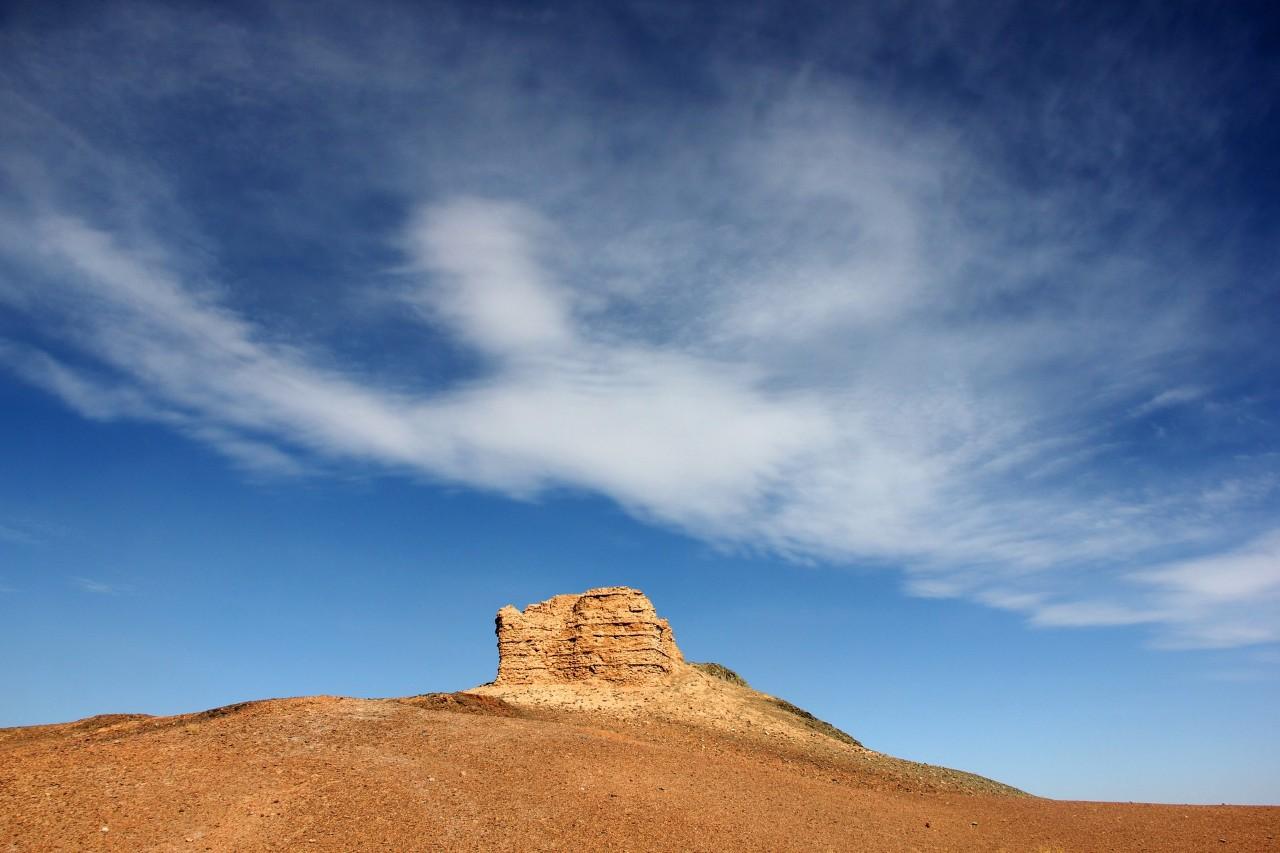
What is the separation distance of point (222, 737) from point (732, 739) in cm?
1709

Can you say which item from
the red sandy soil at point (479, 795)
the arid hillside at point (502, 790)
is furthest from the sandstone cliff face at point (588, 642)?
the red sandy soil at point (479, 795)

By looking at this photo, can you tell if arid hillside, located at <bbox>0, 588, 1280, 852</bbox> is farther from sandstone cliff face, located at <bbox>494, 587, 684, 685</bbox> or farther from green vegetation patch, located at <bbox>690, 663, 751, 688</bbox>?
green vegetation patch, located at <bbox>690, 663, 751, 688</bbox>

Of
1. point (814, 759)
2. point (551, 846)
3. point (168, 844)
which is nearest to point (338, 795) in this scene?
point (168, 844)

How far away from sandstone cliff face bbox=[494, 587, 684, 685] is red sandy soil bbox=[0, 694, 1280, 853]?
976 cm

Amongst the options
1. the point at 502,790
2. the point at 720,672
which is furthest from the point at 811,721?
the point at 502,790

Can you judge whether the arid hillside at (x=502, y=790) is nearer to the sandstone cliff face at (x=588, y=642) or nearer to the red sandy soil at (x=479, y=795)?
the red sandy soil at (x=479, y=795)

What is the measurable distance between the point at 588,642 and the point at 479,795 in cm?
2025

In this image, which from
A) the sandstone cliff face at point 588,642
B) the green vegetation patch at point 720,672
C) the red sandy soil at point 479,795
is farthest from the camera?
the green vegetation patch at point 720,672

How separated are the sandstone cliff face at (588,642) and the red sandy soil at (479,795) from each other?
976 centimetres

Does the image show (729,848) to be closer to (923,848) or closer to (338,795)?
(923,848)

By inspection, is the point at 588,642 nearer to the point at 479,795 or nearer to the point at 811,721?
the point at 811,721

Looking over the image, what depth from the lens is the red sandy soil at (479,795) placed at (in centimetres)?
1617

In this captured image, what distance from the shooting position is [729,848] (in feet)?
57.3

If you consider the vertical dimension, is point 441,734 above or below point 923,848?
above
